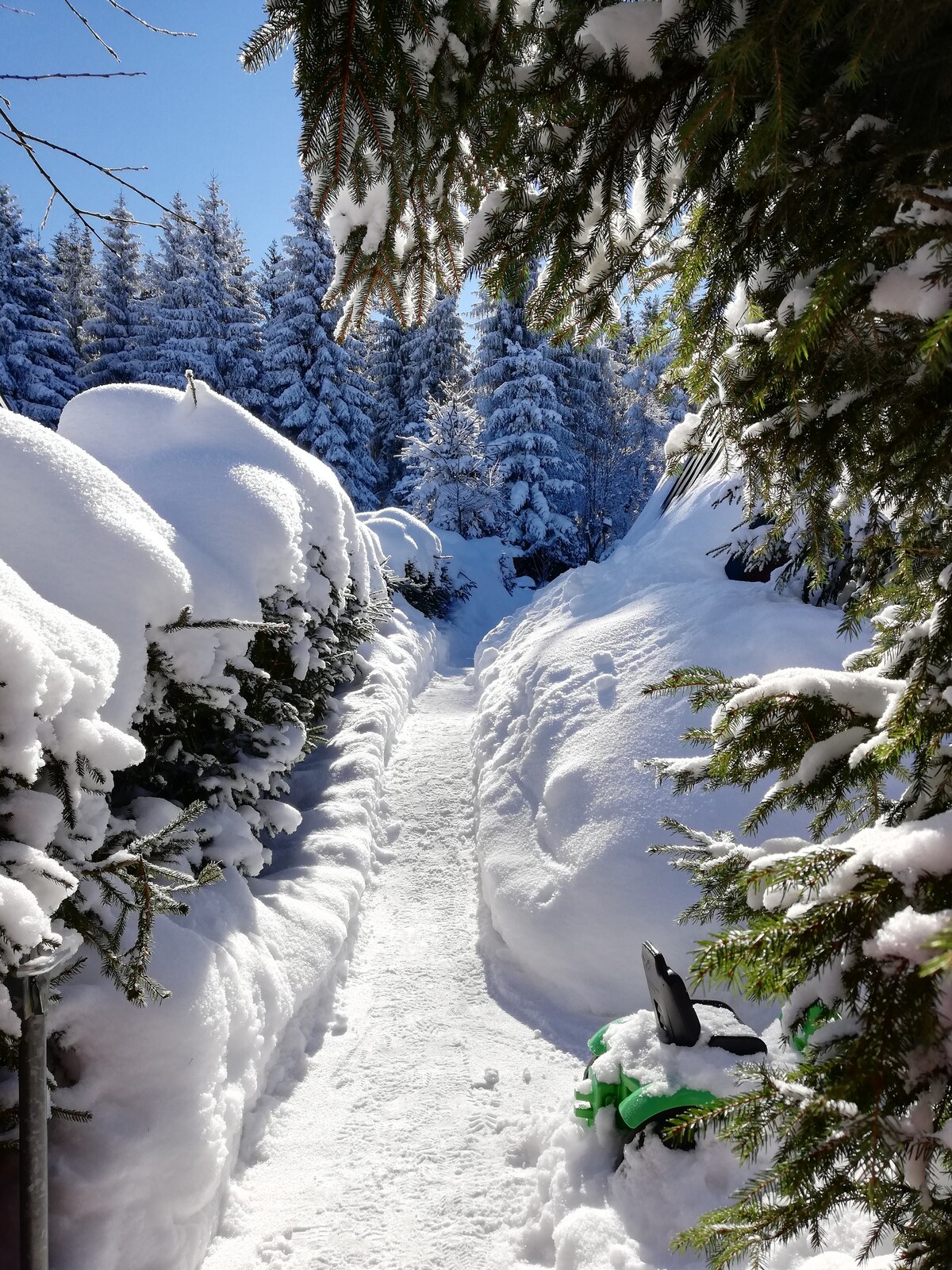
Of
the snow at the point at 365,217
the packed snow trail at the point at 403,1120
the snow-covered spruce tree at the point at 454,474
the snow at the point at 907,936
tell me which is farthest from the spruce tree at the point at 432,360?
the snow at the point at 907,936

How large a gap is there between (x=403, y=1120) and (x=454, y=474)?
2178 centimetres

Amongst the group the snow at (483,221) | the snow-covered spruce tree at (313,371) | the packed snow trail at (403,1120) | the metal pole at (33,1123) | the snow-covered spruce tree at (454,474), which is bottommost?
the packed snow trail at (403,1120)

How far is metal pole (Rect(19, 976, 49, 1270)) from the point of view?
76.0 inches

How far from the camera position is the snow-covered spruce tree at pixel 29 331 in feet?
81.0

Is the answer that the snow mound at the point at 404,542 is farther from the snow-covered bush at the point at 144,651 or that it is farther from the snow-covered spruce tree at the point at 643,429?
the snow-covered spruce tree at the point at 643,429

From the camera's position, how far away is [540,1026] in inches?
175

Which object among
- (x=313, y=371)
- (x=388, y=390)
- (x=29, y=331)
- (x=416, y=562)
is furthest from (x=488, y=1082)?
(x=388, y=390)

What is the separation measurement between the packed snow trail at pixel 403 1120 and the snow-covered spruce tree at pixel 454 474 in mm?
19383

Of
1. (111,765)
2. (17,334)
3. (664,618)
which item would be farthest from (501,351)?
(111,765)

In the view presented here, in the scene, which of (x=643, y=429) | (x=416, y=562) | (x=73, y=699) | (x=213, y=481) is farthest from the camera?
(x=643, y=429)

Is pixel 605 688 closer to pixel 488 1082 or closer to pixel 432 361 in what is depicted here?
pixel 488 1082

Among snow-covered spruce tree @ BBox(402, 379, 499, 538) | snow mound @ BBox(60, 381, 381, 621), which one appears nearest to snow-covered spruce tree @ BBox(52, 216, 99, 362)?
snow-covered spruce tree @ BBox(402, 379, 499, 538)

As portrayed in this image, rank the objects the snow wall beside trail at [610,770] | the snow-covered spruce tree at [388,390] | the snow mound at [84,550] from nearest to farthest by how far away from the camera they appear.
Answer: the snow mound at [84,550], the snow wall beside trail at [610,770], the snow-covered spruce tree at [388,390]

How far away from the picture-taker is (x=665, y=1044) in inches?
124
